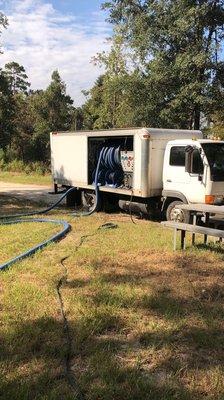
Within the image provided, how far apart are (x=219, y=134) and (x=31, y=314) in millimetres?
20479

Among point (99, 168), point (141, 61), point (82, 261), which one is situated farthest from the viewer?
point (141, 61)

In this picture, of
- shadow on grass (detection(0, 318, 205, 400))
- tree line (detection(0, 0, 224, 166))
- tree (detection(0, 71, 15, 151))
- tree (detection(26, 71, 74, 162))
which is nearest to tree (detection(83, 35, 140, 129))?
tree line (detection(0, 0, 224, 166))

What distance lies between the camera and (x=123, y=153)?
1423 centimetres

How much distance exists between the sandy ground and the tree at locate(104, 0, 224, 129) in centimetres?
632

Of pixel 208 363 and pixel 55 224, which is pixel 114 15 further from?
pixel 208 363

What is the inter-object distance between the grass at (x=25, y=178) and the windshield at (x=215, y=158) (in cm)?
1672

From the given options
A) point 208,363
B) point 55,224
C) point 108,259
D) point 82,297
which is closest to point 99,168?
point 55,224

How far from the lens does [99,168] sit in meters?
15.1

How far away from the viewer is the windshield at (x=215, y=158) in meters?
11.7

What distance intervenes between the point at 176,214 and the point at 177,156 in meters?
1.53

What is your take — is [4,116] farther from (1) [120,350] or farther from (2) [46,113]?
(2) [46,113]

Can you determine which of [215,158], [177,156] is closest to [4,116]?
[177,156]

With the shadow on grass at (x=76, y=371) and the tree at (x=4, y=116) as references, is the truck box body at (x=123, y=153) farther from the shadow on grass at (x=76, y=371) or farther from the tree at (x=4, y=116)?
the shadow on grass at (x=76, y=371)

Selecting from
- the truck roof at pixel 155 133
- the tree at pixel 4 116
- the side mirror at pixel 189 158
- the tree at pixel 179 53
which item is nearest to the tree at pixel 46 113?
the tree at pixel 4 116
